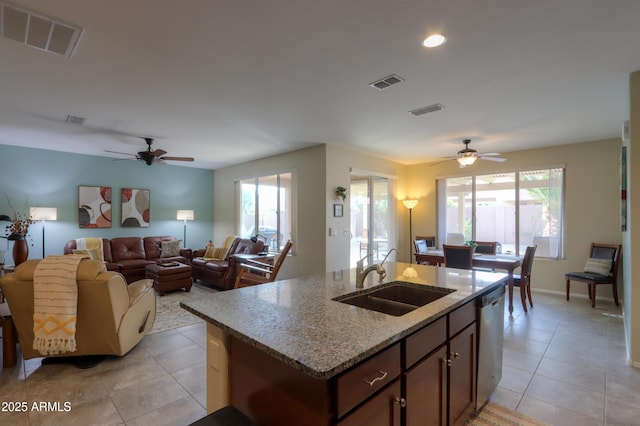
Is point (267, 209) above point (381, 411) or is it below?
above

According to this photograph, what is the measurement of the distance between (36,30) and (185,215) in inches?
218

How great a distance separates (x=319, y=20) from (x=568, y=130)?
14.5 ft

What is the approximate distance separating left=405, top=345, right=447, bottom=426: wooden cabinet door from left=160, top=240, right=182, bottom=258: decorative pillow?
6.12m

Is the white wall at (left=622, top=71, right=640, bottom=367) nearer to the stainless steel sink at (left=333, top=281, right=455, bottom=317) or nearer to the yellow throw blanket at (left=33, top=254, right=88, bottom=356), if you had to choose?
the stainless steel sink at (left=333, top=281, right=455, bottom=317)

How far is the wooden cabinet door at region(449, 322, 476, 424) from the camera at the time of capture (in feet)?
5.73

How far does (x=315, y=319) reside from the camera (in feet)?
4.69

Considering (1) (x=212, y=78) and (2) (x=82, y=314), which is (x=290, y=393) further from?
(1) (x=212, y=78)

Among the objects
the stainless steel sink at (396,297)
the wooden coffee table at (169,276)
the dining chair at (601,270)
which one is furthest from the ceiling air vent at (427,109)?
the wooden coffee table at (169,276)

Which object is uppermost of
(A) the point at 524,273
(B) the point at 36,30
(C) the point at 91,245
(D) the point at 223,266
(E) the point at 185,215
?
(B) the point at 36,30

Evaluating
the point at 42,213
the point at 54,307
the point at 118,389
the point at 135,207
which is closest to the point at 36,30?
the point at 54,307

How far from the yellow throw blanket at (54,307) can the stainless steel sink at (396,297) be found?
7.41 ft

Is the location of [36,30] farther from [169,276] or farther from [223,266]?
[223,266]

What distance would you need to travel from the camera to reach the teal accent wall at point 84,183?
574 cm

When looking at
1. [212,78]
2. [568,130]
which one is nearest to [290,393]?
[212,78]
